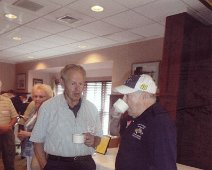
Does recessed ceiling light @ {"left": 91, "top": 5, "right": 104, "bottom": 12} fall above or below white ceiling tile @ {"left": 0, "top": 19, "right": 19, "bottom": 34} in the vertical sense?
above

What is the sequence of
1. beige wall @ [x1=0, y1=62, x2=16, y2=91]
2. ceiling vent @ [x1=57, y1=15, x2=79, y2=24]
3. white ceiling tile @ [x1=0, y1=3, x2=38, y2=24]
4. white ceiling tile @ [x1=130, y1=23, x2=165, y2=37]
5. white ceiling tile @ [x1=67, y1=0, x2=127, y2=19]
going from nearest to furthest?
white ceiling tile @ [x1=67, y1=0, x2=127, y2=19], white ceiling tile @ [x1=0, y1=3, x2=38, y2=24], ceiling vent @ [x1=57, y1=15, x2=79, y2=24], white ceiling tile @ [x1=130, y1=23, x2=165, y2=37], beige wall @ [x1=0, y1=62, x2=16, y2=91]

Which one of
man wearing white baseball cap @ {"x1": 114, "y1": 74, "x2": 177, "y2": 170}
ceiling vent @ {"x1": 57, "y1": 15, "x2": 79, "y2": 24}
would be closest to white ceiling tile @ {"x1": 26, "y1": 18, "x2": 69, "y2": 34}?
ceiling vent @ {"x1": 57, "y1": 15, "x2": 79, "y2": 24}

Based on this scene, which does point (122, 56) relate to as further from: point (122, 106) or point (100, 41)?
point (122, 106)

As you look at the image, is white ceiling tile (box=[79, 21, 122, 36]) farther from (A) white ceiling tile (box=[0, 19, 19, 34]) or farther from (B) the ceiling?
(A) white ceiling tile (box=[0, 19, 19, 34])

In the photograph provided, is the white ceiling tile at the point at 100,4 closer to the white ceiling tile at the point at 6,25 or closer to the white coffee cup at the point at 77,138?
the white ceiling tile at the point at 6,25

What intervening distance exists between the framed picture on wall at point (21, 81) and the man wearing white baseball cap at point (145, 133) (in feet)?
22.9

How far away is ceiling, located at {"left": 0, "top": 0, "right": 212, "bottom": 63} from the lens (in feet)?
10.1

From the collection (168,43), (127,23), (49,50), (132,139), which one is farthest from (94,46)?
(132,139)

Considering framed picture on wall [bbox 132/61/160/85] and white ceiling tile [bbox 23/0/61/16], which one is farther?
framed picture on wall [bbox 132/61/160/85]

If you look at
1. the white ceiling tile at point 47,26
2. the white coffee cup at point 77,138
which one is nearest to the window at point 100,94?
the white ceiling tile at point 47,26

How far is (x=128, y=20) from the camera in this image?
143 inches

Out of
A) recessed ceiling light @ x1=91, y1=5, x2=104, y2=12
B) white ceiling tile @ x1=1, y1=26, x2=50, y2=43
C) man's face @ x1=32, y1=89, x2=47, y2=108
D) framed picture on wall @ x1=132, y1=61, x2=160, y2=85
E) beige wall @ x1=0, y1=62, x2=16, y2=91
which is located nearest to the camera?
man's face @ x1=32, y1=89, x2=47, y2=108

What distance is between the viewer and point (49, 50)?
608 centimetres

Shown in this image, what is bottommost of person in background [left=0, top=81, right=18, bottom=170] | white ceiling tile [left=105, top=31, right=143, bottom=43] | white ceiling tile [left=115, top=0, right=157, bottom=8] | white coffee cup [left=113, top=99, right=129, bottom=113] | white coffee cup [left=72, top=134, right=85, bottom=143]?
person in background [left=0, top=81, right=18, bottom=170]
